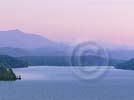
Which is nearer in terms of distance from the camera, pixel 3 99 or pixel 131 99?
pixel 3 99

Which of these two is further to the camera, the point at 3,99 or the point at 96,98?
the point at 96,98

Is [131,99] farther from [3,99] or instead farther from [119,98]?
[3,99]

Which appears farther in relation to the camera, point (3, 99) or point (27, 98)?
point (27, 98)

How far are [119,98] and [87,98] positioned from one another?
731cm

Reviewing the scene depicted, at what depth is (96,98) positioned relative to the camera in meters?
128

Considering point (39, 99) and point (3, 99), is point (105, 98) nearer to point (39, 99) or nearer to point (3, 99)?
point (39, 99)

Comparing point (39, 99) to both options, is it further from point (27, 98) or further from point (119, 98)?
point (119, 98)

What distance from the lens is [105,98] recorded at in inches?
5030

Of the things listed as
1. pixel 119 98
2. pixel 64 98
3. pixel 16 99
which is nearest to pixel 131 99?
pixel 119 98

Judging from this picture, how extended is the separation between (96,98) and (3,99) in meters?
20.9

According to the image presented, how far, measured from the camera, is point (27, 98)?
12500cm

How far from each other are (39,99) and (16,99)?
4907 millimetres

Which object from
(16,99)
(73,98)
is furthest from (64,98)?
(16,99)

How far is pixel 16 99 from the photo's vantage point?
394 feet
